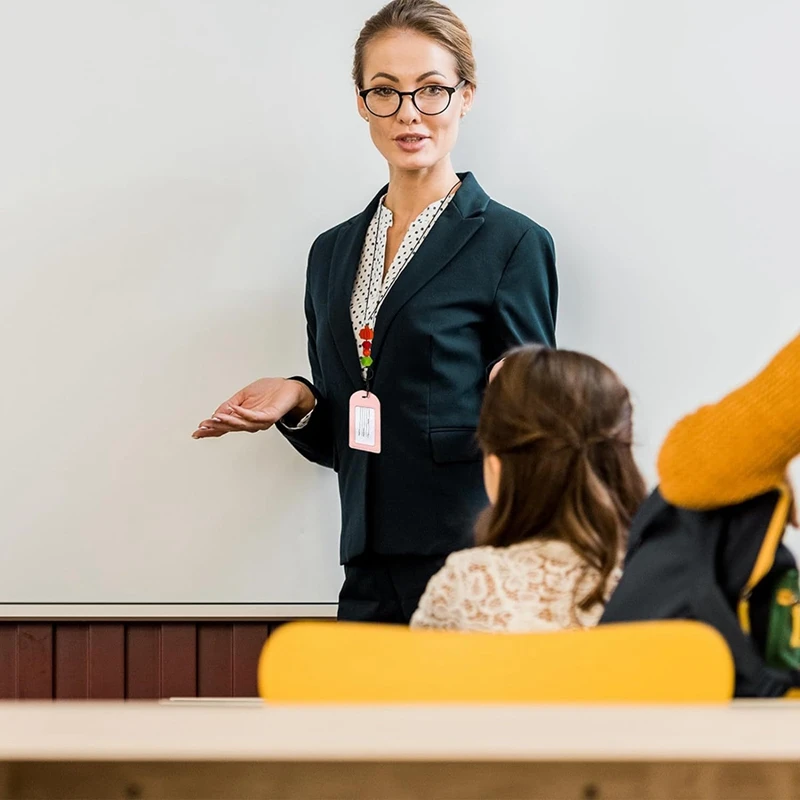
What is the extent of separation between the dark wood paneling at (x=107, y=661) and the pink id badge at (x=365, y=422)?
0.74 meters

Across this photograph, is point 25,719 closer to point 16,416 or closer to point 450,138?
point 450,138

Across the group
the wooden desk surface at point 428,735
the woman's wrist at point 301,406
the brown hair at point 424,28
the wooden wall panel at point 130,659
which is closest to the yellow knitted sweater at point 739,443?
the wooden desk surface at point 428,735

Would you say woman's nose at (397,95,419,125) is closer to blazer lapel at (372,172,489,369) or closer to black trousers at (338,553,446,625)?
blazer lapel at (372,172,489,369)

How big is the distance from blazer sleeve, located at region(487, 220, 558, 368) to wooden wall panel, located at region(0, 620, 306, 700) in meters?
0.86

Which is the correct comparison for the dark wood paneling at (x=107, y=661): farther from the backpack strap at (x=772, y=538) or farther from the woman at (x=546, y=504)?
the backpack strap at (x=772, y=538)

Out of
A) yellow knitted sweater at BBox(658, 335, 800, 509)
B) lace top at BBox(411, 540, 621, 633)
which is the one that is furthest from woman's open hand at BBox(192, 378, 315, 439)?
yellow knitted sweater at BBox(658, 335, 800, 509)

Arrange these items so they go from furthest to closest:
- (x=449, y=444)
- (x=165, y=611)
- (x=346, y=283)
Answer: (x=165, y=611) → (x=346, y=283) → (x=449, y=444)

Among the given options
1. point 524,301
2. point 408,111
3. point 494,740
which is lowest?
point 494,740

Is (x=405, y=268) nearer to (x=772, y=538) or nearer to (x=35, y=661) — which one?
(x=35, y=661)

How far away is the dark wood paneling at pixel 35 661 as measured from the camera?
257 cm

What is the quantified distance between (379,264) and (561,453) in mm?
902

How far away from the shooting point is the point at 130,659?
2586mm

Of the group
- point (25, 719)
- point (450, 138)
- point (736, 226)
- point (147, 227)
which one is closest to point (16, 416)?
point (147, 227)

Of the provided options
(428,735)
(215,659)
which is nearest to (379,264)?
(215,659)
